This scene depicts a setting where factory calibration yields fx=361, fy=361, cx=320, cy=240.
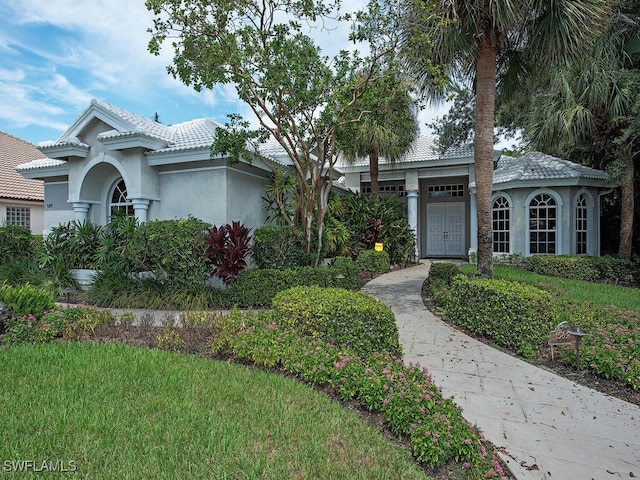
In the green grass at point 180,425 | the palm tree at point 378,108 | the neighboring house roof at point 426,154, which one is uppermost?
the neighboring house roof at point 426,154

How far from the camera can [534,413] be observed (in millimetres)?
3869

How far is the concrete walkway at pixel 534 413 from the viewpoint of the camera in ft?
10.0

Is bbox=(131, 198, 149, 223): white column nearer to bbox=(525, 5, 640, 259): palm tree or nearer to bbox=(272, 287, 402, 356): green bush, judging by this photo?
bbox=(272, 287, 402, 356): green bush

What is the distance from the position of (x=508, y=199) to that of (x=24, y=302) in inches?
621

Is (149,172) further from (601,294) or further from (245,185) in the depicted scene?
(601,294)

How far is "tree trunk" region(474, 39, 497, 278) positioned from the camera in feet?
27.7

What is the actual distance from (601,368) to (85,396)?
616 cm

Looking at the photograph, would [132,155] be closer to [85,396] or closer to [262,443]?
[85,396]

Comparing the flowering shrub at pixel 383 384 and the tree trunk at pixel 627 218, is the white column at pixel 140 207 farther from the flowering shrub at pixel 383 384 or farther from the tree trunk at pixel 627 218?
the tree trunk at pixel 627 218

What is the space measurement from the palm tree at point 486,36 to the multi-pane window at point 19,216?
20.5 m

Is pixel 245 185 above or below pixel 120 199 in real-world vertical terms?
above

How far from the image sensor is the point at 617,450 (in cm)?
327

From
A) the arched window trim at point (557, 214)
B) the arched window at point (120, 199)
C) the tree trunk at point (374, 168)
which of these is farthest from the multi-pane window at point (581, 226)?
the arched window at point (120, 199)

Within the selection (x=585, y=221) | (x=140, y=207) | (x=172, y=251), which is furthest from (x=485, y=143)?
(x=140, y=207)
